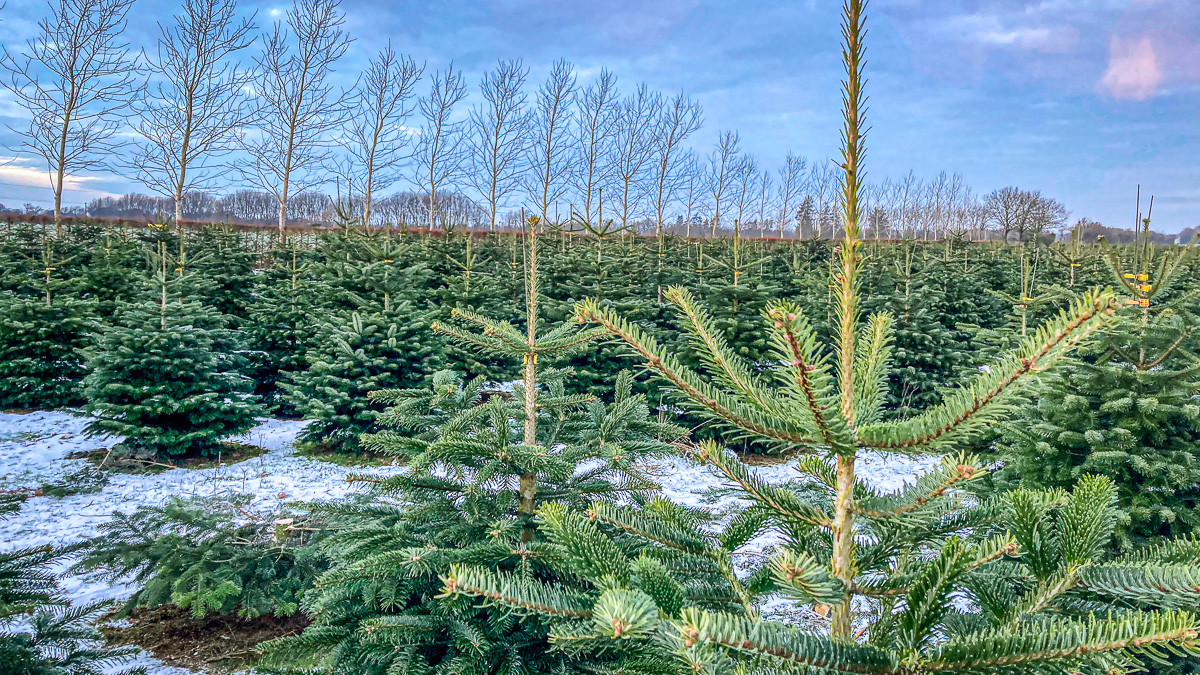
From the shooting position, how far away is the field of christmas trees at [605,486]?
1008 millimetres

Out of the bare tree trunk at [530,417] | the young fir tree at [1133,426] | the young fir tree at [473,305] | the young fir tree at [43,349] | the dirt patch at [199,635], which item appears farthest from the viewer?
the young fir tree at [473,305]

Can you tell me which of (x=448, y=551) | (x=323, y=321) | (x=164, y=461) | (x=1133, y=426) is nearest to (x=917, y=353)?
(x=1133, y=426)

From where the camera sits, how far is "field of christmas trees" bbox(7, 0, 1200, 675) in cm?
101

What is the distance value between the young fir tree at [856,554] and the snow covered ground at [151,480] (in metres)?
3.99

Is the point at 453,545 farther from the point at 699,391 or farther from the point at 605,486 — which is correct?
the point at 699,391

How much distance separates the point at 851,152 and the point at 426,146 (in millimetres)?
29844

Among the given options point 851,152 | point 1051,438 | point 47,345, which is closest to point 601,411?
point 851,152

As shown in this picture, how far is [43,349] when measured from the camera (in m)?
9.59

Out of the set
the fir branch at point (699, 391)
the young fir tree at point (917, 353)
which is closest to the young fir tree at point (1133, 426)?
the fir branch at point (699, 391)

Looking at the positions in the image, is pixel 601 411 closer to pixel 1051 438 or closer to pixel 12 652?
pixel 12 652

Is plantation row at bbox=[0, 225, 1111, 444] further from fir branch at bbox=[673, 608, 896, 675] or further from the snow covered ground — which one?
fir branch at bbox=[673, 608, 896, 675]

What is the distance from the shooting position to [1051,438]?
4137mm

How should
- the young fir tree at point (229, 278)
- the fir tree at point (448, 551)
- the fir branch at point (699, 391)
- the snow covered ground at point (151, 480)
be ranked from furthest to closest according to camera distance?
the young fir tree at point (229, 278)
the snow covered ground at point (151, 480)
the fir tree at point (448, 551)
the fir branch at point (699, 391)

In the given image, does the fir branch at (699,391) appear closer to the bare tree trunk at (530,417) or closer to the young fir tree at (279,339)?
the bare tree trunk at (530,417)
